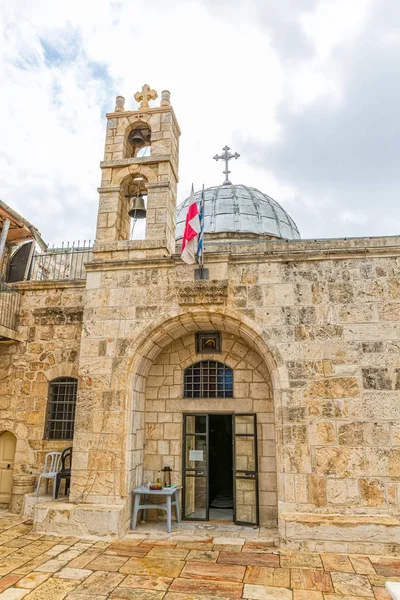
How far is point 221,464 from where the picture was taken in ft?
36.8

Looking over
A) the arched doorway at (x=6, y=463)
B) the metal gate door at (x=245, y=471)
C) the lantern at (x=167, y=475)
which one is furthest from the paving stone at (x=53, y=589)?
the arched doorway at (x=6, y=463)

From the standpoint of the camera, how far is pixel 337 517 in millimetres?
→ 5363

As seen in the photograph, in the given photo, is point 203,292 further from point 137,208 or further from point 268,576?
point 268,576

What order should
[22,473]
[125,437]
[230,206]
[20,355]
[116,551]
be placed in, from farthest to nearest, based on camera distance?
[230,206]
[20,355]
[22,473]
[125,437]
[116,551]

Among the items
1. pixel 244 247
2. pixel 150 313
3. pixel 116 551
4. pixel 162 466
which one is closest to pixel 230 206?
pixel 244 247

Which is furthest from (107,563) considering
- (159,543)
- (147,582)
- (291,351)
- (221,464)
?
(221,464)

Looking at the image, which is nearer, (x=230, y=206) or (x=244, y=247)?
(x=244, y=247)

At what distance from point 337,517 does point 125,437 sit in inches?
124

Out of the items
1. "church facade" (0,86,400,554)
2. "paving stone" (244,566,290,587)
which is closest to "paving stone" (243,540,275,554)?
"church facade" (0,86,400,554)

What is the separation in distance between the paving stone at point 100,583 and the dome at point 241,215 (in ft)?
28.8

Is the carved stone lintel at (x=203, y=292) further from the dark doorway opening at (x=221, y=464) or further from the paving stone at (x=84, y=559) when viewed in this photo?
the paving stone at (x=84, y=559)

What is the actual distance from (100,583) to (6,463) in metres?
4.20

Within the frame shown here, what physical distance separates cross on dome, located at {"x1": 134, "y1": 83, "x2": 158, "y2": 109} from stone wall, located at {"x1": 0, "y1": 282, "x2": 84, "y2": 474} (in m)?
3.75

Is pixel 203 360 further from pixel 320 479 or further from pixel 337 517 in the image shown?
pixel 337 517
